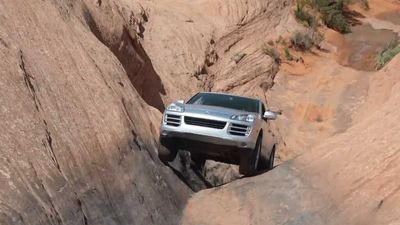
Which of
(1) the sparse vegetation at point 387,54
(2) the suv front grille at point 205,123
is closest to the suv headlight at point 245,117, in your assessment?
(2) the suv front grille at point 205,123

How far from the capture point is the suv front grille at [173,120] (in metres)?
Answer: 13.0

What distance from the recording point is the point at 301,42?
33156 millimetres

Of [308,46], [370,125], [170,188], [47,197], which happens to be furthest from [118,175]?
[308,46]

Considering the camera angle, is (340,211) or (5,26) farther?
(5,26)

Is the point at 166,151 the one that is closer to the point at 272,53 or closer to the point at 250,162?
the point at 250,162

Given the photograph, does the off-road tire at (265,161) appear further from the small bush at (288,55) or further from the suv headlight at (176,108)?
the small bush at (288,55)

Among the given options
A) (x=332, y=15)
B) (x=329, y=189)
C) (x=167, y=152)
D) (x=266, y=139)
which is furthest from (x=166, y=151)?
(x=332, y=15)

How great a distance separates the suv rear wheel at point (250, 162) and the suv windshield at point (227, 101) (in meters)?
1.04

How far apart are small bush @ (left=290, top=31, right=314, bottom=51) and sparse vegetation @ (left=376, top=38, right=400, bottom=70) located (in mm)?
2997

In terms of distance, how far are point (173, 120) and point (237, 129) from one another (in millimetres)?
1118

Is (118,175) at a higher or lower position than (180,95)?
higher

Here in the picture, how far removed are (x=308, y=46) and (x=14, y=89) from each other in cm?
2327

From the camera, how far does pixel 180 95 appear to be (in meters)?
23.9

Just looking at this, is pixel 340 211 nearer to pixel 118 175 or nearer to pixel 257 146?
pixel 257 146
